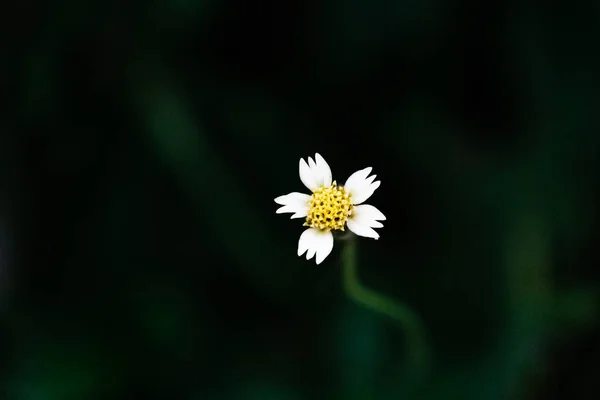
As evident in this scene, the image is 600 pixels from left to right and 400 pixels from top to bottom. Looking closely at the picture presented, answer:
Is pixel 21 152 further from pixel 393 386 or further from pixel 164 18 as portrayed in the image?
pixel 393 386

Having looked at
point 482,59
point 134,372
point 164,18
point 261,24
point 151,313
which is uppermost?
point 482,59

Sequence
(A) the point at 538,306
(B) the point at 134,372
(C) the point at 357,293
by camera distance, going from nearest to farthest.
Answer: (C) the point at 357,293 → (A) the point at 538,306 → (B) the point at 134,372

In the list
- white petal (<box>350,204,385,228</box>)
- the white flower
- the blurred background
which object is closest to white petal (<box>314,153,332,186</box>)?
the white flower

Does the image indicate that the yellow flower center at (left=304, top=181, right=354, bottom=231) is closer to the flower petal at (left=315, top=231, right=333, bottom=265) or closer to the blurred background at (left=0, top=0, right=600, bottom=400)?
the flower petal at (left=315, top=231, right=333, bottom=265)

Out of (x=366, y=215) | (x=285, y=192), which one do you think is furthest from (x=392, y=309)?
(x=285, y=192)

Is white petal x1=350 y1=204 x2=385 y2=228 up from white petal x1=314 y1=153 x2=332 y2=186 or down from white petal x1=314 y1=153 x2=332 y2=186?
down

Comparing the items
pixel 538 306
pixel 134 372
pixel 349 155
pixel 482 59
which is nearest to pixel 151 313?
pixel 134 372

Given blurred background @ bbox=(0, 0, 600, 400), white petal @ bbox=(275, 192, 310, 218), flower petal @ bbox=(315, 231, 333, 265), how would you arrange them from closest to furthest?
flower petal @ bbox=(315, 231, 333, 265) → white petal @ bbox=(275, 192, 310, 218) → blurred background @ bbox=(0, 0, 600, 400)

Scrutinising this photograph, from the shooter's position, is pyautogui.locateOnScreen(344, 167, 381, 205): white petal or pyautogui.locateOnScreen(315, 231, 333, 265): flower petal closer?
pyautogui.locateOnScreen(315, 231, 333, 265): flower petal
